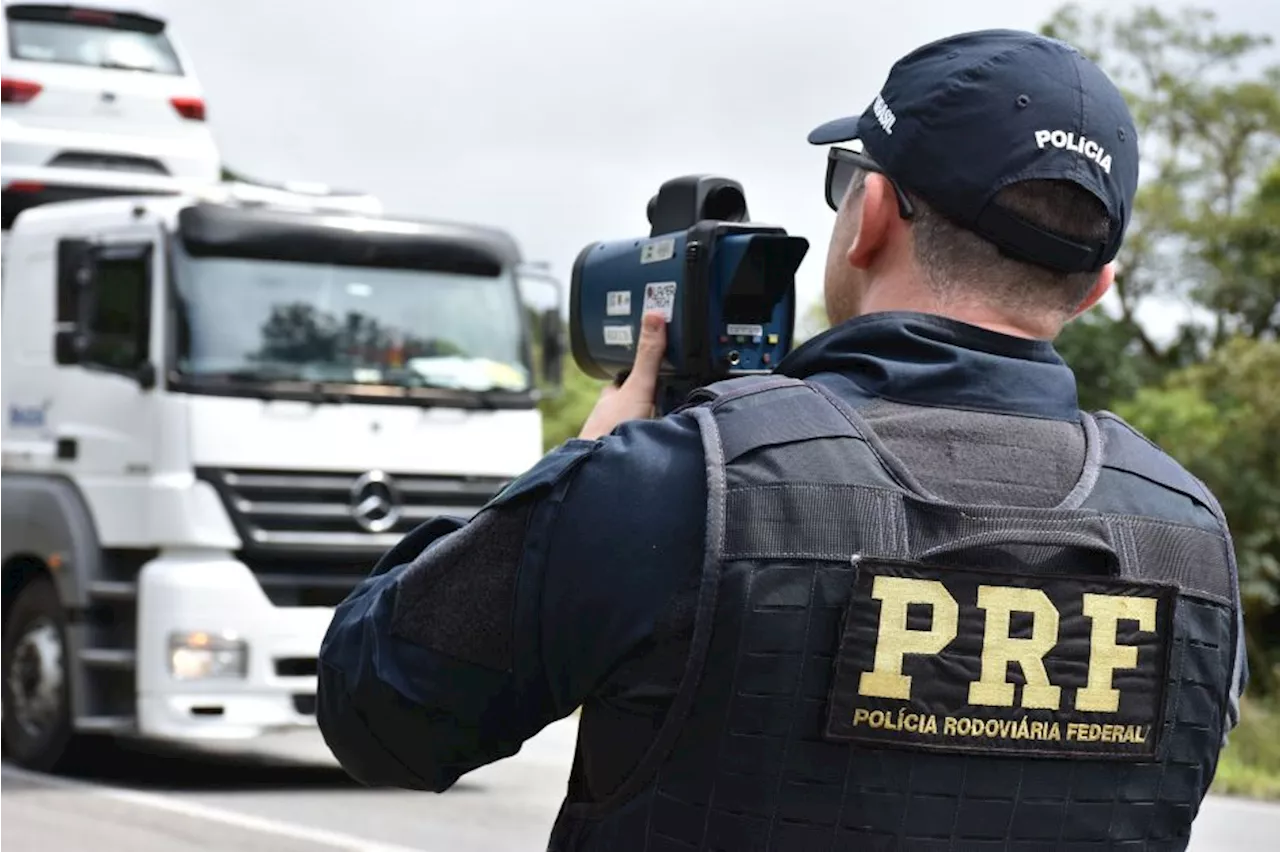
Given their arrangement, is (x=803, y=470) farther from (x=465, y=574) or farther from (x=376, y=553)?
(x=376, y=553)

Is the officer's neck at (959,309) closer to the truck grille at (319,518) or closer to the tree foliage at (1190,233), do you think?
the truck grille at (319,518)

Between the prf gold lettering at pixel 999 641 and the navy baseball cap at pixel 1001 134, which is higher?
the navy baseball cap at pixel 1001 134

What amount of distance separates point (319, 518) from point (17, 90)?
15.1ft

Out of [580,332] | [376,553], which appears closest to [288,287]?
[376,553]

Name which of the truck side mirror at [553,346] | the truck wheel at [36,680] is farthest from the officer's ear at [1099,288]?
the truck side mirror at [553,346]

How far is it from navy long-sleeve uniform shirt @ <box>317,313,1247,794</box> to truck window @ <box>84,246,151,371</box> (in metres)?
8.30

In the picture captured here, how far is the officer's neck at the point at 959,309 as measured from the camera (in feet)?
6.92

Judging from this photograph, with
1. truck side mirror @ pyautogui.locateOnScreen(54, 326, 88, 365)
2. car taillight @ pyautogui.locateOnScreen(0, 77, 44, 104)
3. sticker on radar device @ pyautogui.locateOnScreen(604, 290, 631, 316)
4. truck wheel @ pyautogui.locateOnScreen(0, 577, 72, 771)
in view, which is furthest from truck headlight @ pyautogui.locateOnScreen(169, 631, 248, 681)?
sticker on radar device @ pyautogui.locateOnScreen(604, 290, 631, 316)

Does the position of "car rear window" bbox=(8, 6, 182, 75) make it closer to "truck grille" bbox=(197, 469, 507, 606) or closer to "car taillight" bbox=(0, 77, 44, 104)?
"car taillight" bbox=(0, 77, 44, 104)

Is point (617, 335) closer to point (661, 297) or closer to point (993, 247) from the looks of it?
point (661, 297)

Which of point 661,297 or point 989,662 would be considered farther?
point 661,297

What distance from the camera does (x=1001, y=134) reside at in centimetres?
208

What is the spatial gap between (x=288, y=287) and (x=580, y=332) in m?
7.71

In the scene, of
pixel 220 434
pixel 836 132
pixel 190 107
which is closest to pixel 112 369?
pixel 220 434
